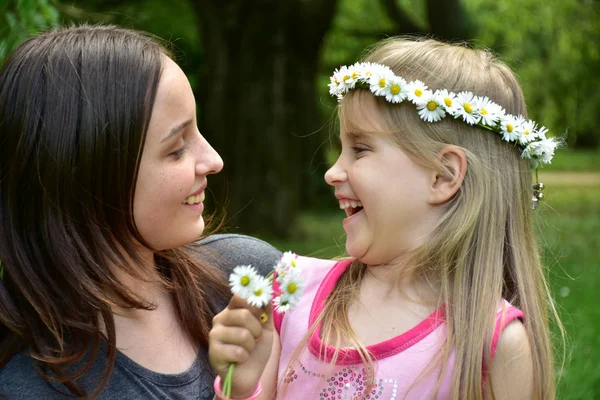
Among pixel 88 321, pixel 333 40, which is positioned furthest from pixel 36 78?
pixel 333 40

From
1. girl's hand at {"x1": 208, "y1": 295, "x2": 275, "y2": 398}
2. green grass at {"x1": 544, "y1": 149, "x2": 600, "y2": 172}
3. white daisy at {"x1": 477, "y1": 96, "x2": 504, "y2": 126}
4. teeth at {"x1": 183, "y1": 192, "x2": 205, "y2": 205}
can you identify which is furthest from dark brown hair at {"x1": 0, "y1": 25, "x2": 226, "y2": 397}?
green grass at {"x1": 544, "y1": 149, "x2": 600, "y2": 172}

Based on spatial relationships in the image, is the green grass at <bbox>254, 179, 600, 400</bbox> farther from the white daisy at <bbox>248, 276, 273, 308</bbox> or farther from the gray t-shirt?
the white daisy at <bbox>248, 276, 273, 308</bbox>

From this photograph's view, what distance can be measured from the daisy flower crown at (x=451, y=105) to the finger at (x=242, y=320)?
794 mm

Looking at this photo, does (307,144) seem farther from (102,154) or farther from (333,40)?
(102,154)

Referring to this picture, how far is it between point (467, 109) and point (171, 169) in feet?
2.73

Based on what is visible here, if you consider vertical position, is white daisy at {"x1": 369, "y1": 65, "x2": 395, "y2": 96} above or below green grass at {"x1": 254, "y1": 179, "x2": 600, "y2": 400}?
above

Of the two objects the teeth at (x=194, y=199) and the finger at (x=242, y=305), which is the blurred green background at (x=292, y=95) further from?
the finger at (x=242, y=305)

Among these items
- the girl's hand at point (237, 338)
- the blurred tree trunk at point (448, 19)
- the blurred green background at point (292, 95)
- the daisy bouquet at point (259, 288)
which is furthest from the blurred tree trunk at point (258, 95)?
the daisy bouquet at point (259, 288)

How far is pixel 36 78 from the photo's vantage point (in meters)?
2.34

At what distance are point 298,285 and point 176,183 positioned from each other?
0.65 meters

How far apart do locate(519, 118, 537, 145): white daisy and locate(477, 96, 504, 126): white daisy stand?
9 cm

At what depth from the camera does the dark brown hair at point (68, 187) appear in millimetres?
2311

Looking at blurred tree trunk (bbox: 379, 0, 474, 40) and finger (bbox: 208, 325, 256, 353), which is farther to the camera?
blurred tree trunk (bbox: 379, 0, 474, 40)

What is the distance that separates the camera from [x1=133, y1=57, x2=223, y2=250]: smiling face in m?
2.36
